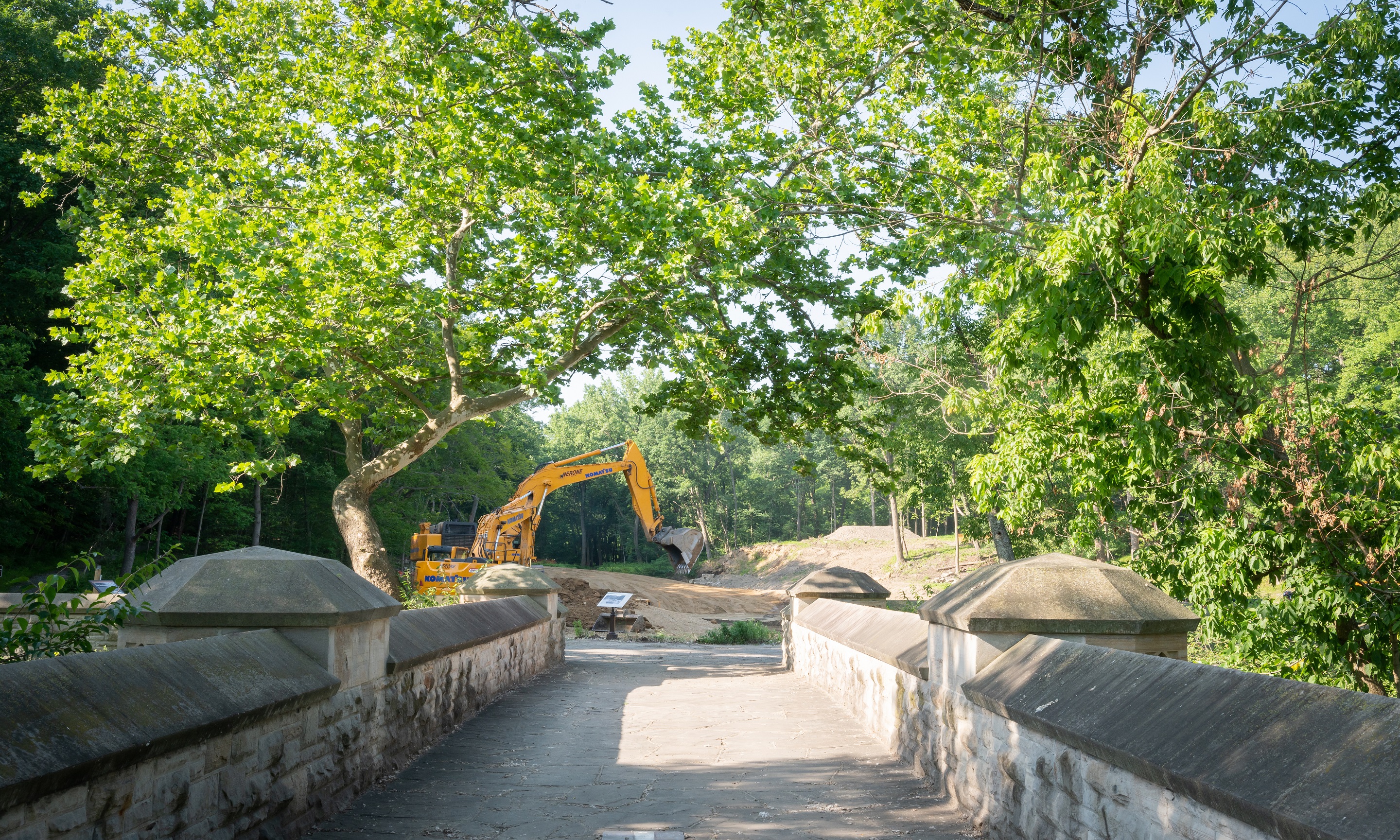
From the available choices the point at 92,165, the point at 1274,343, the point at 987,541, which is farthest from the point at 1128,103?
the point at 987,541

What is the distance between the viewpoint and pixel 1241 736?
2602 mm

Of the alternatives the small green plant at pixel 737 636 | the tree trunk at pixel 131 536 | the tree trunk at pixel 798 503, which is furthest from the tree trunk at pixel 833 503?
the tree trunk at pixel 131 536

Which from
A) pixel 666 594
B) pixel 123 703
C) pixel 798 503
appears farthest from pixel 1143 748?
pixel 798 503

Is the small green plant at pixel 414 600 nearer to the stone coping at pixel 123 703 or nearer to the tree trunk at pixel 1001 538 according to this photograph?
the stone coping at pixel 123 703

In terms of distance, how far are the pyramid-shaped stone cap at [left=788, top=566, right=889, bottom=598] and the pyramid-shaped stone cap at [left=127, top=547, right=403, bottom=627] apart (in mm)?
8074

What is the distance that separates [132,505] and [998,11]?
959 inches

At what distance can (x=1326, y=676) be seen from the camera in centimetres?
686

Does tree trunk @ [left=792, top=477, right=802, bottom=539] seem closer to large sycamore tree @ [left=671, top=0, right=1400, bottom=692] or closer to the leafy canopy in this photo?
the leafy canopy

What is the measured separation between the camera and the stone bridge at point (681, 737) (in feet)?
8.30

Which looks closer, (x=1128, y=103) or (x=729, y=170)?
(x=1128, y=103)

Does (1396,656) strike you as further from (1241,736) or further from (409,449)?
(409,449)

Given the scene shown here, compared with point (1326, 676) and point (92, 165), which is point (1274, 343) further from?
point (92, 165)

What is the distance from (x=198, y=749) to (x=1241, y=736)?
3636 millimetres

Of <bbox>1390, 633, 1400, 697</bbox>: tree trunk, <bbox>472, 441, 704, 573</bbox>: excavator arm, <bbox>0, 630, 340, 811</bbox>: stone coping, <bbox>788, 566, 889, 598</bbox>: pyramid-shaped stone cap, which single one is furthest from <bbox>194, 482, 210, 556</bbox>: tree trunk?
<bbox>1390, 633, 1400, 697</bbox>: tree trunk
